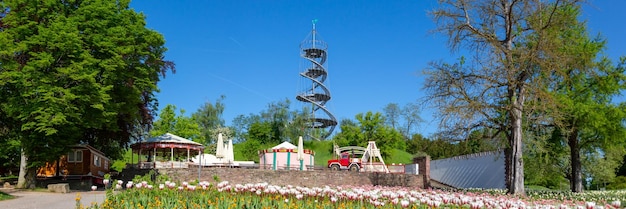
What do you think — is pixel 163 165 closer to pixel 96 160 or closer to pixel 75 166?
pixel 96 160

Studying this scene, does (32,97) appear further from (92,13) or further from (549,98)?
(549,98)

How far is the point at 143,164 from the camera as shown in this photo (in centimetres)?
3027

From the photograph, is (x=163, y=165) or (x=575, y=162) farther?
(x=163, y=165)

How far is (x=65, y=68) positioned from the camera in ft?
73.9

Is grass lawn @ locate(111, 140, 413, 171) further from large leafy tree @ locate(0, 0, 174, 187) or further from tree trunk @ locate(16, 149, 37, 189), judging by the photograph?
tree trunk @ locate(16, 149, 37, 189)

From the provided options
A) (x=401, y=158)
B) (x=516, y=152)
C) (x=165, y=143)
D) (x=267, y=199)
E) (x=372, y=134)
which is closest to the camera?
(x=267, y=199)

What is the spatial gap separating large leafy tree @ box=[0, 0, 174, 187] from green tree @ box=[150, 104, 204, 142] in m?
23.2

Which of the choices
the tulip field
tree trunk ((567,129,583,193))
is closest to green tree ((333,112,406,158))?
tree trunk ((567,129,583,193))

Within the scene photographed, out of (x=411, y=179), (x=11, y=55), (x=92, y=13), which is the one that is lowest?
(x=411, y=179)

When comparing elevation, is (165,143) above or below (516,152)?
above

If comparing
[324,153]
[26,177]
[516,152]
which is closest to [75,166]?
[26,177]

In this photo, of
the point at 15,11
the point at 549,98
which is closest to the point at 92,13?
the point at 15,11

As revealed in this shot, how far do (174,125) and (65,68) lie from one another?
29286 mm

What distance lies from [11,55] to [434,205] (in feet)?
64.6
